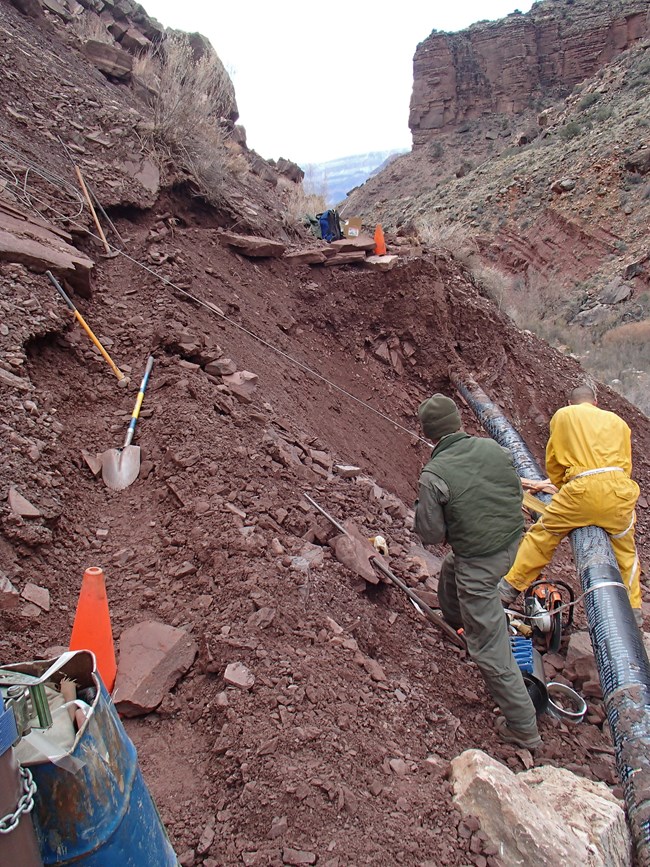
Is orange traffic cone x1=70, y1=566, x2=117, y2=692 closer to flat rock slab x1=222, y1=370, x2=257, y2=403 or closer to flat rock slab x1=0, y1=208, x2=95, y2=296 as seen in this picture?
flat rock slab x1=222, y1=370, x2=257, y2=403

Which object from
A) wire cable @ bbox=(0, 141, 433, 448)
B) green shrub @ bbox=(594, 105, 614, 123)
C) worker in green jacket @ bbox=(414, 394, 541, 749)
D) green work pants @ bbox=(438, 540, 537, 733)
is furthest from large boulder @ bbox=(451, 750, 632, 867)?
green shrub @ bbox=(594, 105, 614, 123)

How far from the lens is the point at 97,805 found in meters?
1.59

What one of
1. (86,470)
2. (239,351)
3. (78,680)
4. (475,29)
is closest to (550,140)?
(475,29)

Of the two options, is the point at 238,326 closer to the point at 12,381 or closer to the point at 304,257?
the point at 304,257

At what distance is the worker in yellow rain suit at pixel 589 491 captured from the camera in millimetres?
4359

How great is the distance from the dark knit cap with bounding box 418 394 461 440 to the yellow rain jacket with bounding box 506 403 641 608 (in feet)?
4.36

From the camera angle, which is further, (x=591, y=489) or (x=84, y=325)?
(x=84, y=325)

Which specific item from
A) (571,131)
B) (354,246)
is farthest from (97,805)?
(571,131)

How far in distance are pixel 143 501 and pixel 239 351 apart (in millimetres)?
2515

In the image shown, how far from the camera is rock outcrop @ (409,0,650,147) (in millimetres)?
44500

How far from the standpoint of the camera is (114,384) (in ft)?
16.6

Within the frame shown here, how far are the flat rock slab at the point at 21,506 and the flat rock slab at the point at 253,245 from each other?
16.6 ft

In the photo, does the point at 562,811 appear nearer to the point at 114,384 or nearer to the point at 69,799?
the point at 69,799

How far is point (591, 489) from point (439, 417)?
1.49 m
